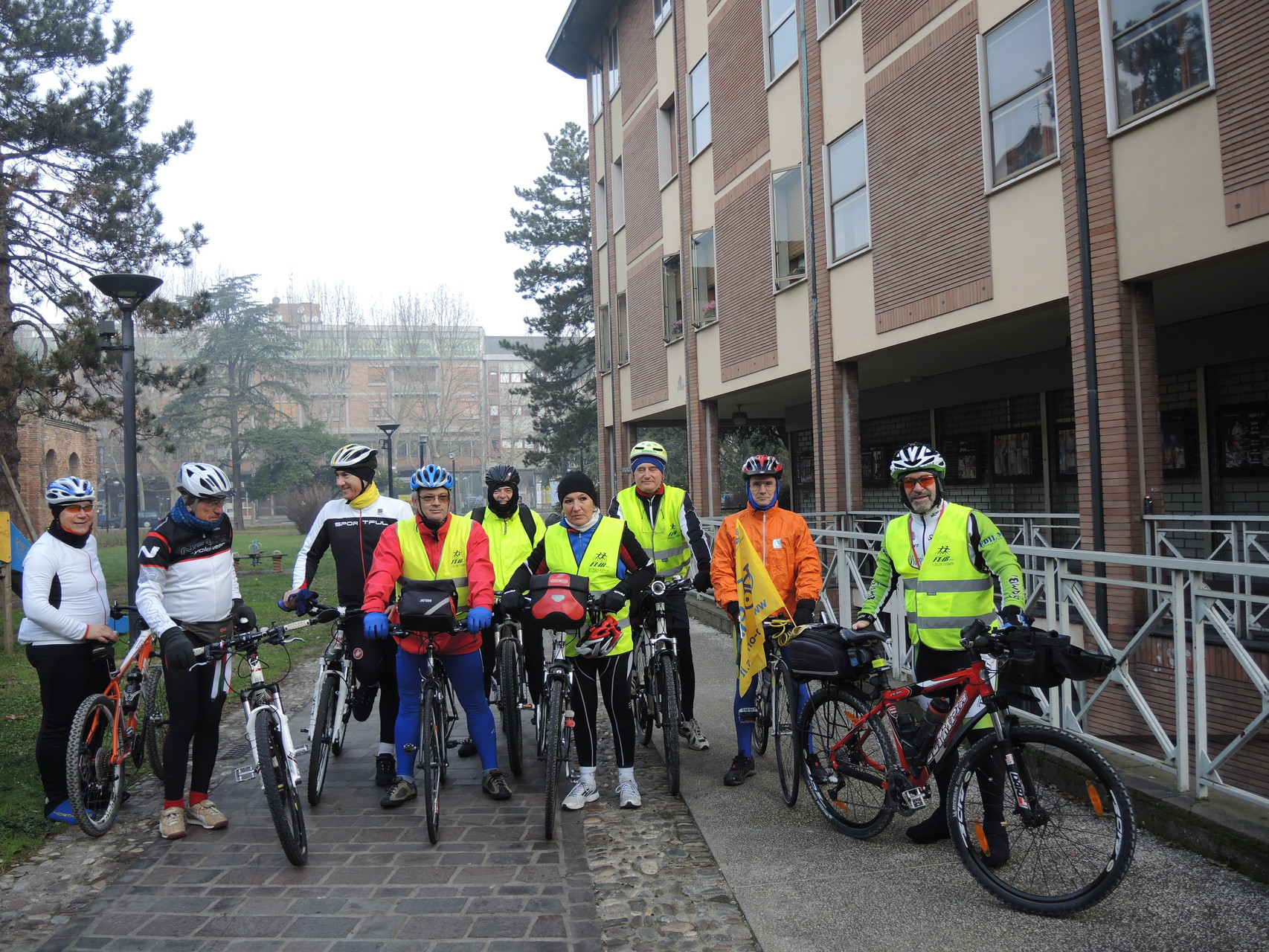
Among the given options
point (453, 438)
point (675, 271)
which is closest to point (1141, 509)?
point (675, 271)

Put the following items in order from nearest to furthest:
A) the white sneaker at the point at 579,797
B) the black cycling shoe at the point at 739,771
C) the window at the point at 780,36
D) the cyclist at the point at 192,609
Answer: the cyclist at the point at 192,609 → the white sneaker at the point at 579,797 → the black cycling shoe at the point at 739,771 → the window at the point at 780,36

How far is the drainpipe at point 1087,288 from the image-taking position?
8.77m

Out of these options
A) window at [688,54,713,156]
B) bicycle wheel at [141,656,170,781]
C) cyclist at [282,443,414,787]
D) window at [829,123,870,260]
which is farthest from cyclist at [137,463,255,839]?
window at [688,54,713,156]

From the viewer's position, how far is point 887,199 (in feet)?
40.8

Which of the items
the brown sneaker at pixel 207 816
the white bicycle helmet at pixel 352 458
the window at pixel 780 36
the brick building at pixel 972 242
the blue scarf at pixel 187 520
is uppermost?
the window at pixel 780 36

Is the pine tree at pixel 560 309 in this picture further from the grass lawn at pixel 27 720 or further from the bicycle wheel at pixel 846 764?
the bicycle wheel at pixel 846 764

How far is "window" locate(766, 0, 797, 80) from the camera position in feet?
49.2

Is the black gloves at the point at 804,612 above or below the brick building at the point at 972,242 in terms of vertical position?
below

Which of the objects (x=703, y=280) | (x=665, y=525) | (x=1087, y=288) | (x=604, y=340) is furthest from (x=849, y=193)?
(x=604, y=340)

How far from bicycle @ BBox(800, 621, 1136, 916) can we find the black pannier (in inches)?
4.0

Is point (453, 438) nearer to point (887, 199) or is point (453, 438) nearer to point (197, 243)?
point (197, 243)

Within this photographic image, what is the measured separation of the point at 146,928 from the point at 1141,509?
26.1 feet

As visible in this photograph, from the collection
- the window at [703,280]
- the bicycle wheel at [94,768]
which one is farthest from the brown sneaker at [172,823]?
the window at [703,280]

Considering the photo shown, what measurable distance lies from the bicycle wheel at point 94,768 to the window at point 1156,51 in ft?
28.7
